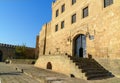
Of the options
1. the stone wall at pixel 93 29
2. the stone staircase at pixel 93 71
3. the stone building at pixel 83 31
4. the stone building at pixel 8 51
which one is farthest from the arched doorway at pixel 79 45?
the stone building at pixel 8 51

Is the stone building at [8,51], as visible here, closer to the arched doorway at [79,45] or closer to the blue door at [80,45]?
the arched doorway at [79,45]

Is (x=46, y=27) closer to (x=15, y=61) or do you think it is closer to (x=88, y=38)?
(x=15, y=61)

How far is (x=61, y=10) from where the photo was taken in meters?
22.7

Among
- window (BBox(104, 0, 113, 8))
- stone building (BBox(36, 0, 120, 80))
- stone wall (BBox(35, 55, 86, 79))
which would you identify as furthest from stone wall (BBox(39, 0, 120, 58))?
stone wall (BBox(35, 55, 86, 79))

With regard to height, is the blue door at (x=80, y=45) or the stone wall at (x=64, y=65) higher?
the blue door at (x=80, y=45)

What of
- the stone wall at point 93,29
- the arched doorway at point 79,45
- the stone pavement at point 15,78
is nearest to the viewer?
the stone pavement at point 15,78

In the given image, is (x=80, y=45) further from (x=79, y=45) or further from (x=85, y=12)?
(x=85, y=12)

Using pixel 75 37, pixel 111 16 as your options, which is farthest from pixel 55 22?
pixel 111 16

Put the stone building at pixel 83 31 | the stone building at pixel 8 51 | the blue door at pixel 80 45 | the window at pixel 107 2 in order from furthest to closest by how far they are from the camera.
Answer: the stone building at pixel 8 51, the blue door at pixel 80 45, the window at pixel 107 2, the stone building at pixel 83 31

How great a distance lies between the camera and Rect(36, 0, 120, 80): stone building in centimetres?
1309

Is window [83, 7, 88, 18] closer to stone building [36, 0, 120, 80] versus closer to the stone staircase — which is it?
stone building [36, 0, 120, 80]

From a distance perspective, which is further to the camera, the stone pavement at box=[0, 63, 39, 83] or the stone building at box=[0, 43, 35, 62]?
the stone building at box=[0, 43, 35, 62]

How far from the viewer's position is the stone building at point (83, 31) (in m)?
13.1

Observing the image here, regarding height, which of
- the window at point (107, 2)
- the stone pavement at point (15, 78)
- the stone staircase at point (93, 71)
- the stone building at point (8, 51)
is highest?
the window at point (107, 2)
